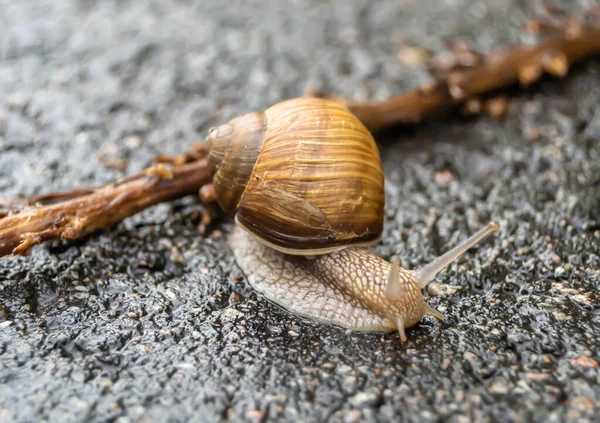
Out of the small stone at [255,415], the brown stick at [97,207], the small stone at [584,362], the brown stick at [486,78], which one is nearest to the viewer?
the small stone at [255,415]

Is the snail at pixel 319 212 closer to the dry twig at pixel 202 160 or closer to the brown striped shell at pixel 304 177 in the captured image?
the brown striped shell at pixel 304 177

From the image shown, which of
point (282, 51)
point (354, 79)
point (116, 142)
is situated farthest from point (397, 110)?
point (116, 142)

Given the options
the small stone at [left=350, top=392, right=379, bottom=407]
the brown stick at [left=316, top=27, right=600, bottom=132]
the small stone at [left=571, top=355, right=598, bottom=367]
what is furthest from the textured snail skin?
the brown stick at [left=316, top=27, right=600, bottom=132]

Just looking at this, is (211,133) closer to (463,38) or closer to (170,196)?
(170,196)

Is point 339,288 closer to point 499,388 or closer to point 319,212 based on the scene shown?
point 319,212

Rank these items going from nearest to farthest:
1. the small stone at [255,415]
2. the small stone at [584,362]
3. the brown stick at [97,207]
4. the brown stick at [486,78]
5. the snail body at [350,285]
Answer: the small stone at [255,415]
the small stone at [584,362]
the snail body at [350,285]
the brown stick at [97,207]
the brown stick at [486,78]

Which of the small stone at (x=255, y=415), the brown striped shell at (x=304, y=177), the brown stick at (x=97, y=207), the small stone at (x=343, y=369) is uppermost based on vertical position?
the brown striped shell at (x=304, y=177)

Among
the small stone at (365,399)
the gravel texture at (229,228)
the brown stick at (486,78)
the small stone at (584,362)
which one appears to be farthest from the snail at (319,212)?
the brown stick at (486,78)
